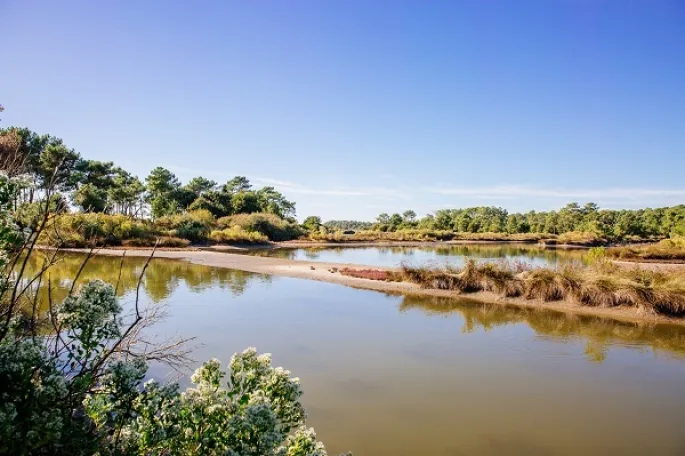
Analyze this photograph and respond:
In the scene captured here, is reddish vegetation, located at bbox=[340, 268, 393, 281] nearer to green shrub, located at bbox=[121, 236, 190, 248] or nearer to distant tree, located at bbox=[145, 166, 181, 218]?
green shrub, located at bbox=[121, 236, 190, 248]

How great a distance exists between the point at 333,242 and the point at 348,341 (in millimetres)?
45857

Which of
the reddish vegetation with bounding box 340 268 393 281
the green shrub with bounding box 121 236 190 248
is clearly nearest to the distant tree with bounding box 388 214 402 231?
the green shrub with bounding box 121 236 190 248

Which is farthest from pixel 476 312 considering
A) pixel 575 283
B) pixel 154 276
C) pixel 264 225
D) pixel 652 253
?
pixel 264 225

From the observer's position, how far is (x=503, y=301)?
15.2 m

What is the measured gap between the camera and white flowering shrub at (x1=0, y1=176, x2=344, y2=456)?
7.25ft

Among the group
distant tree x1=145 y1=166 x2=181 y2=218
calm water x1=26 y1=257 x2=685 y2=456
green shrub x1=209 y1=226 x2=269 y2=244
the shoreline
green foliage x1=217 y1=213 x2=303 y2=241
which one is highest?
distant tree x1=145 y1=166 x2=181 y2=218

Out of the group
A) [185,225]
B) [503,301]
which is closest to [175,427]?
[503,301]

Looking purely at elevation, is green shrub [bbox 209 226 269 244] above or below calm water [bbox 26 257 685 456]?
above

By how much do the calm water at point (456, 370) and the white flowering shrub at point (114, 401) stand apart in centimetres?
292

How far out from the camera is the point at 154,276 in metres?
20.1

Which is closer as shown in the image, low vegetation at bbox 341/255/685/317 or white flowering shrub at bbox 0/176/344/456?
white flowering shrub at bbox 0/176/344/456

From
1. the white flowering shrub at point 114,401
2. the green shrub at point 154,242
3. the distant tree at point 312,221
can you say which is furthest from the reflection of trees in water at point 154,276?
the distant tree at point 312,221

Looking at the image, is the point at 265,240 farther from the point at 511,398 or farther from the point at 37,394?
the point at 37,394

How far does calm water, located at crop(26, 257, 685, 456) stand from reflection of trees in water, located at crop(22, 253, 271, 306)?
145cm
